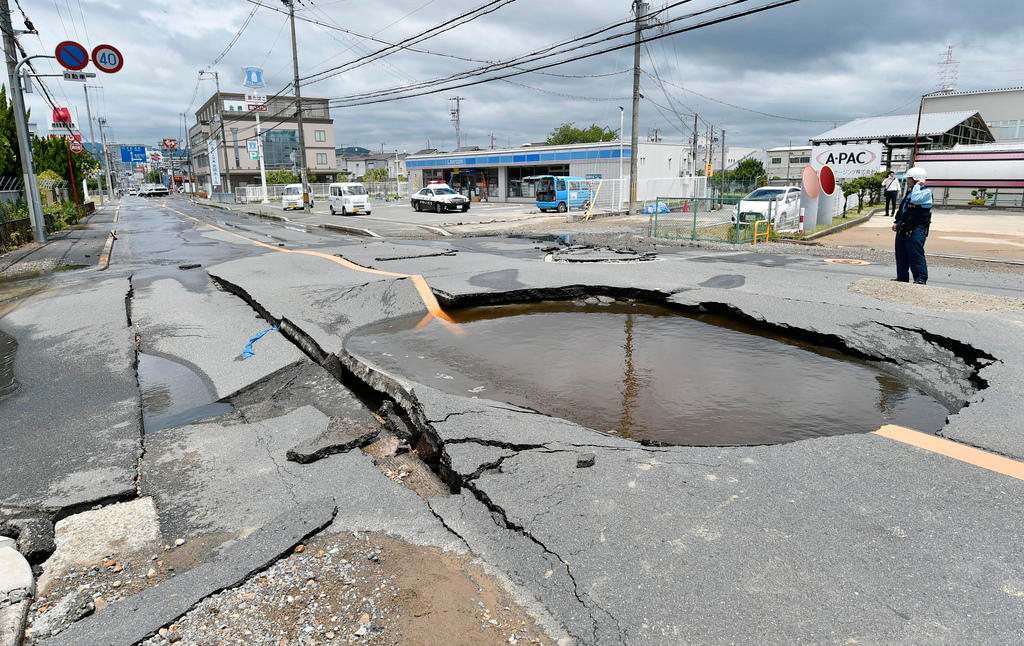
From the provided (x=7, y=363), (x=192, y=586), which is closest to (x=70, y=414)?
(x=7, y=363)

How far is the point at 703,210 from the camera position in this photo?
29797mm

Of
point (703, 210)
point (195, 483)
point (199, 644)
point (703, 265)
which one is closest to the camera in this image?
point (199, 644)

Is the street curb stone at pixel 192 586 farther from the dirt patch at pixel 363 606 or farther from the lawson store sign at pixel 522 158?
the lawson store sign at pixel 522 158

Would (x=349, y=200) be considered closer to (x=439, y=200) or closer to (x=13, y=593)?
(x=439, y=200)

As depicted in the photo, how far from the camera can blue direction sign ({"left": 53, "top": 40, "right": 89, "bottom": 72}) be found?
55.4 feet

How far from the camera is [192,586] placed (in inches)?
107

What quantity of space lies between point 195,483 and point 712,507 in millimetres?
3217

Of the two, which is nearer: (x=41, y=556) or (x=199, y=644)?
(x=199, y=644)

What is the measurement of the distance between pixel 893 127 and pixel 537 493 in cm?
4447

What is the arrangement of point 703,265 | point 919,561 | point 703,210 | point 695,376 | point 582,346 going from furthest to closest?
point 703,210, point 703,265, point 582,346, point 695,376, point 919,561

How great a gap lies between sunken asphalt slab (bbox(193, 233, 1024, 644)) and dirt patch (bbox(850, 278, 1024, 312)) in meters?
2.23

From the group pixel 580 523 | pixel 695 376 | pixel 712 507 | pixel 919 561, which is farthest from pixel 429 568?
pixel 695 376

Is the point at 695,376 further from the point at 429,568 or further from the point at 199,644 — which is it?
the point at 199,644

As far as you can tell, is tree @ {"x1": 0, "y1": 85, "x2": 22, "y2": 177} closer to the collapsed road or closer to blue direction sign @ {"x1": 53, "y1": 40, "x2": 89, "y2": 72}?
blue direction sign @ {"x1": 53, "y1": 40, "x2": 89, "y2": 72}
